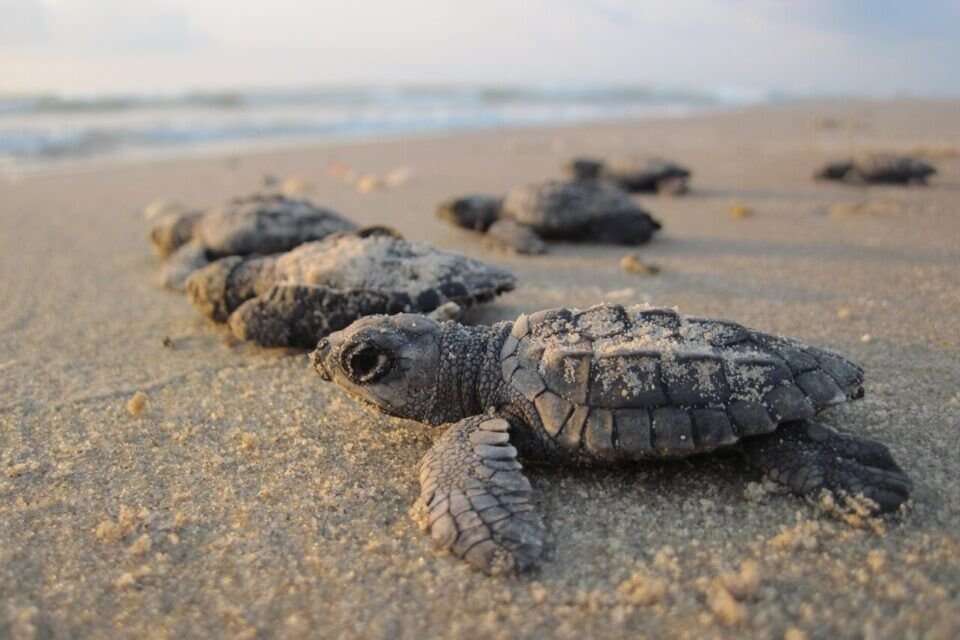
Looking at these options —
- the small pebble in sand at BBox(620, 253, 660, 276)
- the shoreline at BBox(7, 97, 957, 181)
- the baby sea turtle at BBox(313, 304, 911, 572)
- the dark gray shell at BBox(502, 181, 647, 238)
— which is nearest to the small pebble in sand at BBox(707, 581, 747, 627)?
the baby sea turtle at BBox(313, 304, 911, 572)

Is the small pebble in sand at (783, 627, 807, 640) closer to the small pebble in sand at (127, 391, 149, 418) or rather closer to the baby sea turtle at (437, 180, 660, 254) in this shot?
the small pebble in sand at (127, 391, 149, 418)

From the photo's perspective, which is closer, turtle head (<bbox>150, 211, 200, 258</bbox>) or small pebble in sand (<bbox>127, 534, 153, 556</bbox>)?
small pebble in sand (<bbox>127, 534, 153, 556</bbox>)

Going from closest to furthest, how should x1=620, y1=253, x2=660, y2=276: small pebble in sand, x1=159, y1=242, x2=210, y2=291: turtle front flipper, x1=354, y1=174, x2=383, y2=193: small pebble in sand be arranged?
x1=159, y1=242, x2=210, y2=291: turtle front flipper, x1=620, y1=253, x2=660, y2=276: small pebble in sand, x1=354, y1=174, x2=383, y2=193: small pebble in sand

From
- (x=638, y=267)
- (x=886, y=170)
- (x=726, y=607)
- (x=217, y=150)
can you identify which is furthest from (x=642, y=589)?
(x=217, y=150)

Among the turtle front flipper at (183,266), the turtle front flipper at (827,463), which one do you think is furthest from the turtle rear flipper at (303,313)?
the turtle front flipper at (827,463)

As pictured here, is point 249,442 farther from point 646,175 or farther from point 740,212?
point 646,175

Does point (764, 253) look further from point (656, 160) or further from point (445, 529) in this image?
point (445, 529)

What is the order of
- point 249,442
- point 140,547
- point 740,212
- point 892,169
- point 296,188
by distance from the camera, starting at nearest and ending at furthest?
1. point 140,547
2. point 249,442
3. point 740,212
4. point 892,169
5. point 296,188
